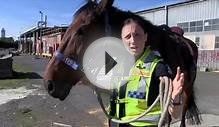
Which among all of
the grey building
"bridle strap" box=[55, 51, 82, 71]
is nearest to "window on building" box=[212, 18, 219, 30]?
the grey building

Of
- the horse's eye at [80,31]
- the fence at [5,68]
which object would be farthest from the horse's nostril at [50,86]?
the fence at [5,68]

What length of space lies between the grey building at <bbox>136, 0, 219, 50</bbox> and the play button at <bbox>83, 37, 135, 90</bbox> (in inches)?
1131

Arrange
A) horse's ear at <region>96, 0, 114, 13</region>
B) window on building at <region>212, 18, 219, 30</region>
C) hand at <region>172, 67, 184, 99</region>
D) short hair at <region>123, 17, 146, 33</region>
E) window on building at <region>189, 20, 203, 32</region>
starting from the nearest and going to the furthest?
hand at <region>172, 67, 184, 99</region>
short hair at <region>123, 17, 146, 33</region>
horse's ear at <region>96, 0, 114, 13</region>
window on building at <region>212, 18, 219, 30</region>
window on building at <region>189, 20, 203, 32</region>

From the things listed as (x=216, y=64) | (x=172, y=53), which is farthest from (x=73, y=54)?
(x=216, y=64)

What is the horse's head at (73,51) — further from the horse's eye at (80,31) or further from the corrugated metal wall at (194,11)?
the corrugated metal wall at (194,11)

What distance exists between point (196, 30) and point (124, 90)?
32138 millimetres

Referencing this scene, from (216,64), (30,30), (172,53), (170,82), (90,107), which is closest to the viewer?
(170,82)

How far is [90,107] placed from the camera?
10.5 meters

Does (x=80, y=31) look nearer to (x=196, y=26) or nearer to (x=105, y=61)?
(x=105, y=61)

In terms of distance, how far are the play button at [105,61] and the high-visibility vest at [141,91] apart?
0.28 metres

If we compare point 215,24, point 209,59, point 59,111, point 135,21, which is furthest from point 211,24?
point 135,21

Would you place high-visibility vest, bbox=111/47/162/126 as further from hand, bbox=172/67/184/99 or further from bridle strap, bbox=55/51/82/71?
bridle strap, bbox=55/51/82/71

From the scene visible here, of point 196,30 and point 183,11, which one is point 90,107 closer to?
point 196,30

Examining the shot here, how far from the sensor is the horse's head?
3373mm
